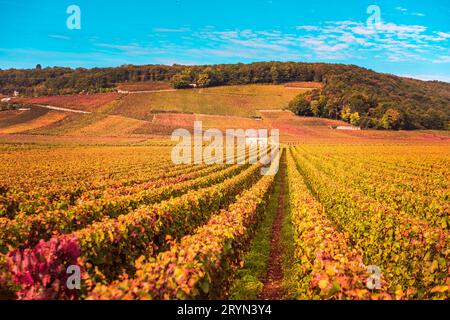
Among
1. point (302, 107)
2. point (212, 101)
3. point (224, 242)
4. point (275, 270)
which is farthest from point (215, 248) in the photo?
point (212, 101)

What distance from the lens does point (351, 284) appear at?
19.1ft

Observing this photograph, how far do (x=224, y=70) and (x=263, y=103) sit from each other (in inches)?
1604

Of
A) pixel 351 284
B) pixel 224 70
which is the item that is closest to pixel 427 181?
pixel 351 284

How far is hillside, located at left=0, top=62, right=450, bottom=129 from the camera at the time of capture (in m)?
116

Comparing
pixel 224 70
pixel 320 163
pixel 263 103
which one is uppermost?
pixel 224 70

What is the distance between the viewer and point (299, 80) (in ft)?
561

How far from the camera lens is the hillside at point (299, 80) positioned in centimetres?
11562

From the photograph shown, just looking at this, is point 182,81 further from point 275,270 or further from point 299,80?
point 275,270

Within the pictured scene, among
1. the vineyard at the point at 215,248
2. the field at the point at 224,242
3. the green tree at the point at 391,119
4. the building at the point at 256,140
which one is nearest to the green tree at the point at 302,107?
the green tree at the point at 391,119

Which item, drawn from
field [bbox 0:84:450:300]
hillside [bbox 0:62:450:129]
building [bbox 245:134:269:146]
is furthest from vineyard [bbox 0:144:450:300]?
hillside [bbox 0:62:450:129]

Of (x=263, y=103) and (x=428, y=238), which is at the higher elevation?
(x=263, y=103)

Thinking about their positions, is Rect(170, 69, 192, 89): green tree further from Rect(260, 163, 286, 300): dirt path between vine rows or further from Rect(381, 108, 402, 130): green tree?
Rect(260, 163, 286, 300): dirt path between vine rows
